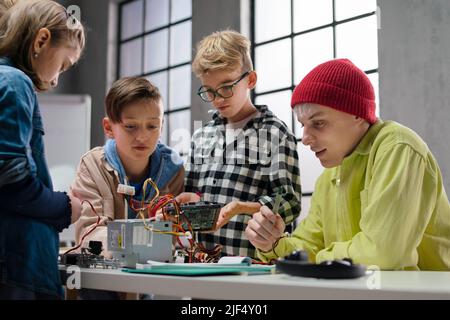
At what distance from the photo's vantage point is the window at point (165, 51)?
4242 mm

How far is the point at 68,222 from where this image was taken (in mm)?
1070

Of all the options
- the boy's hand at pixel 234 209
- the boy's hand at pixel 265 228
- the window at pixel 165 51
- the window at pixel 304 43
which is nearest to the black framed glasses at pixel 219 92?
the boy's hand at pixel 234 209

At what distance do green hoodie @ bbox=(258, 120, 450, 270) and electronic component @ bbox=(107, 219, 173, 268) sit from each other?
309 millimetres

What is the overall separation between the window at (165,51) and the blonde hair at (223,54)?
191 centimetres

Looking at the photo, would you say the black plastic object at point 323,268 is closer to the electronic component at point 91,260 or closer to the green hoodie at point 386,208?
the green hoodie at point 386,208

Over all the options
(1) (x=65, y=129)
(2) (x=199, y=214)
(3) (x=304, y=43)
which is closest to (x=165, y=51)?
(1) (x=65, y=129)

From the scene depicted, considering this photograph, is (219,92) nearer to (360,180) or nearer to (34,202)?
(360,180)

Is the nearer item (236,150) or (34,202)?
(34,202)

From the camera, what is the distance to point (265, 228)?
4.16 feet

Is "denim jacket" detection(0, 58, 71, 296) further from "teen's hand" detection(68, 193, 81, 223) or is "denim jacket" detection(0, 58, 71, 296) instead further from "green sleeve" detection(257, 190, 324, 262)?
"green sleeve" detection(257, 190, 324, 262)

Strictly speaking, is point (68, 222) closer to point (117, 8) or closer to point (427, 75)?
point (427, 75)

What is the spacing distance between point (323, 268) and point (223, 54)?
1.21 m
